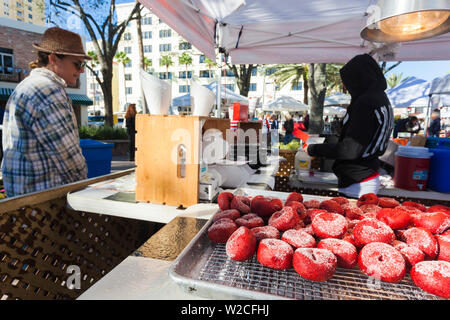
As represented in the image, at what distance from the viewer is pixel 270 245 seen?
0.89m

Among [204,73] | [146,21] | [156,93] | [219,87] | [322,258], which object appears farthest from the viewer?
[146,21]

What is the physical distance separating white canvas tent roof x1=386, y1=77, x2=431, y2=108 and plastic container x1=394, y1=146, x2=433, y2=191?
9.08m

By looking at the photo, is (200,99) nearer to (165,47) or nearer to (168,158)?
(168,158)

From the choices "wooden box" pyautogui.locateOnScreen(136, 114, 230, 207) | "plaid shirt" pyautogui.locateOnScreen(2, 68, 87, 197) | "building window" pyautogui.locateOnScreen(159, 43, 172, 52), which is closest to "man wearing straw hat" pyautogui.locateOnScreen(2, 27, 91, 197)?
"plaid shirt" pyautogui.locateOnScreen(2, 68, 87, 197)

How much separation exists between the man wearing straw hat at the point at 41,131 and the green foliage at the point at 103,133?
36.0 feet

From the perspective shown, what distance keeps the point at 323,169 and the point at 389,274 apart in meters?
3.54

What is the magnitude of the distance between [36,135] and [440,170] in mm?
3812

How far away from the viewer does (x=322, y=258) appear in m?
0.82

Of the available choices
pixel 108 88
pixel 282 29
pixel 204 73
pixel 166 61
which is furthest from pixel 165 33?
pixel 282 29

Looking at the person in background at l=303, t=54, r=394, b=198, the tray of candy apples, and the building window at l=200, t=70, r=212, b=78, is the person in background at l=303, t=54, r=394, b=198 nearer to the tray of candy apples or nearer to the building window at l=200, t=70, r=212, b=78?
the tray of candy apples

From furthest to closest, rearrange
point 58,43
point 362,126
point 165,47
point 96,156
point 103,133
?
1. point 165,47
2. point 103,133
3. point 96,156
4. point 362,126
5. point 58,43

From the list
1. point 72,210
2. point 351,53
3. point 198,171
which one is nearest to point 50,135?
point 72,210

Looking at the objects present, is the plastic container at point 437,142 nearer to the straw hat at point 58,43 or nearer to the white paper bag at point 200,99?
the white paper bag at point 200,99

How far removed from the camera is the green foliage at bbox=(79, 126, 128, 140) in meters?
12.0
